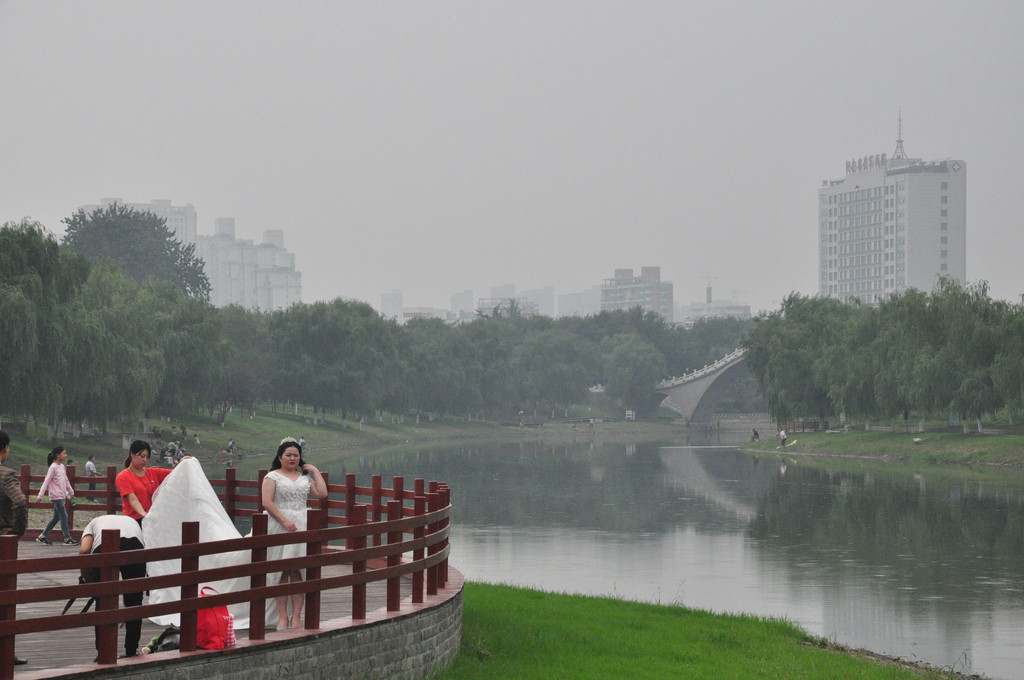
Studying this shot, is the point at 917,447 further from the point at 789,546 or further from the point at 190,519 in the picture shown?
the point at 190,519

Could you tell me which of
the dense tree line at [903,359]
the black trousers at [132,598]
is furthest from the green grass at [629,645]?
the dense tree line at [903,359]

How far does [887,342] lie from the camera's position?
64.1 meters

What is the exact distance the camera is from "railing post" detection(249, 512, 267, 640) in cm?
890

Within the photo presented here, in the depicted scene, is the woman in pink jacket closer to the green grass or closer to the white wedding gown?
the green grass

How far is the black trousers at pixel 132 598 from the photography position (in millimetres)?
8492

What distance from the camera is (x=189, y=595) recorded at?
845cm

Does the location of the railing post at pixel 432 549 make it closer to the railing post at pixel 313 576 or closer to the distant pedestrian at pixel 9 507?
the railing post at pixel 313 576

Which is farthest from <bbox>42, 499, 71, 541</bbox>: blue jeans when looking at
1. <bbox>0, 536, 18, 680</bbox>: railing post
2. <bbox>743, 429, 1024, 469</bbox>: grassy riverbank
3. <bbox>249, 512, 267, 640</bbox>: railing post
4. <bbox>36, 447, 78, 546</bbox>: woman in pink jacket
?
<bbox>743, 429, 1024, 469</bbox>: grassy riverbank

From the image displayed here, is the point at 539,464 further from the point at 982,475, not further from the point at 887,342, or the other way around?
the point at 982,475

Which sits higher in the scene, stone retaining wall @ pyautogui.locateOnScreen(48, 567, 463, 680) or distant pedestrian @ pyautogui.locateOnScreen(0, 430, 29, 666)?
distant pedestrian @ pyautogui.locateOnScreen(0, 430, 29, 666)

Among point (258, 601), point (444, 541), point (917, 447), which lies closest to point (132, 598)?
point (258, 601)

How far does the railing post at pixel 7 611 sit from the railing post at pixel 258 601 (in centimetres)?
183

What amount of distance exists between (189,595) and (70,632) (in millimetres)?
2285

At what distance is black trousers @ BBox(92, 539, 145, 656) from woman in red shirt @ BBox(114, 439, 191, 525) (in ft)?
5.25
